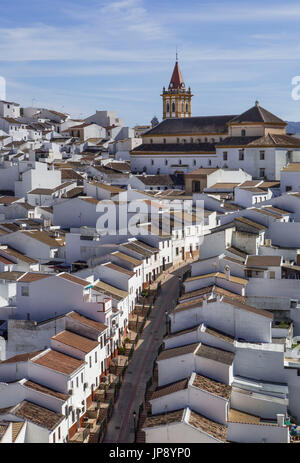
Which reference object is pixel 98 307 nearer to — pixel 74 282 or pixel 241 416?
pixel 74 282

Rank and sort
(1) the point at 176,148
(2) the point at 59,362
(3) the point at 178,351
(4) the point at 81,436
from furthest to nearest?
1. (1) the point at 176,148
2. (3) the point at 178,351
3. (2) the point at 59,362
4. (4) the point at 81,436

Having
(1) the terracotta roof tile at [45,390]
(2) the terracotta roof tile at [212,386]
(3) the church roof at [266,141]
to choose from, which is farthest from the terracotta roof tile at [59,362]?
(3) the church roof at [266,141]

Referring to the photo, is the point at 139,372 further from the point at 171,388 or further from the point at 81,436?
the point at 81,436

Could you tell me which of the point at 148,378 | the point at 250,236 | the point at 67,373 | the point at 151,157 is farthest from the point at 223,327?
the point at 151,157

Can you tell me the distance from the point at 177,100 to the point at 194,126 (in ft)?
52.0

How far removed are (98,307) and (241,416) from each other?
26.1 ft

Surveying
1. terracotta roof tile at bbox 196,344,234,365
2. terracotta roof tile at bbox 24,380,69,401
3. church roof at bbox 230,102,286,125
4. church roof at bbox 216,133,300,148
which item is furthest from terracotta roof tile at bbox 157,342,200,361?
church roof at bbox 230,102,286,125

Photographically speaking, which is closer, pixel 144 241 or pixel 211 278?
pixel 211 278

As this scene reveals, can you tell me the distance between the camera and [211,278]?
29.5 metres

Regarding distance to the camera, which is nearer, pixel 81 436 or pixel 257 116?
pixel 81 436

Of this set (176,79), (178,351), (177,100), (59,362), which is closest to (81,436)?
(59,362)

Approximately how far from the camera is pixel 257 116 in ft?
206

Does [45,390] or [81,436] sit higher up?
[45,390]
